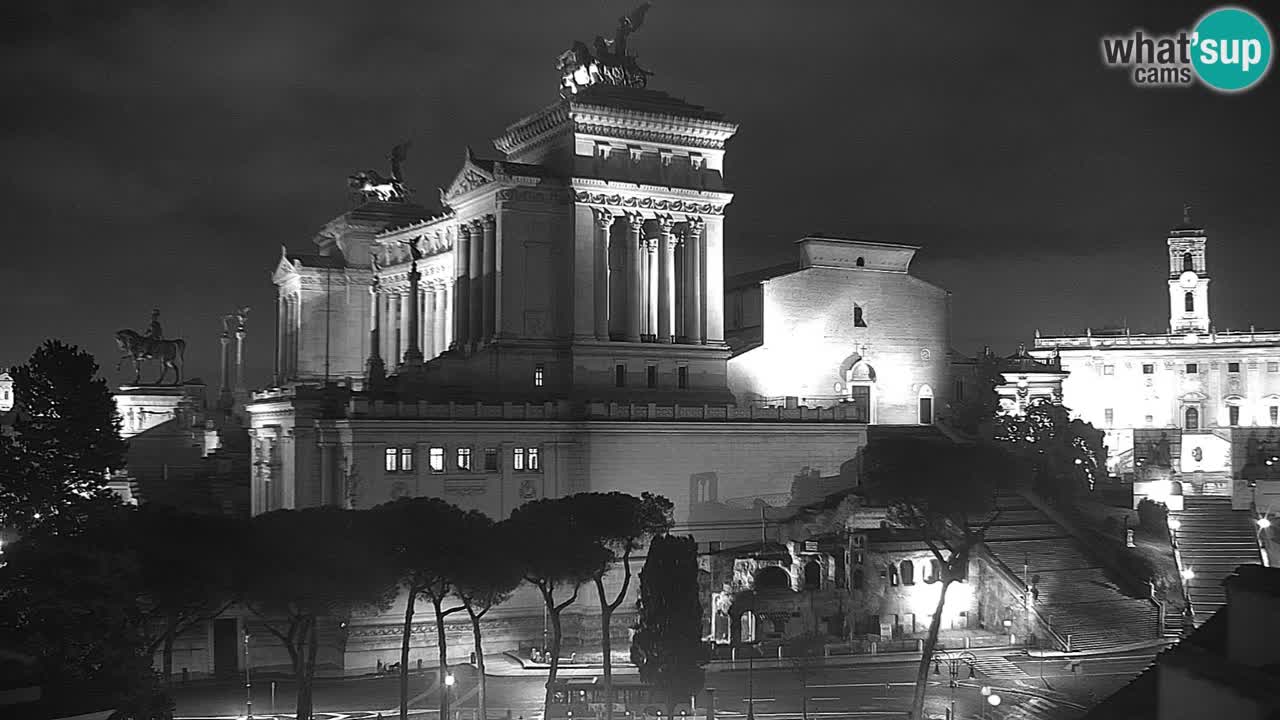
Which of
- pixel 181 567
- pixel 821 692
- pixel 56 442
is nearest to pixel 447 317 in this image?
pixel 56 442

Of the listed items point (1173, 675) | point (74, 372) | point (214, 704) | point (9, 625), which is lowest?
point (214, 704)

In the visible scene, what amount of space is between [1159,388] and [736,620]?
87879 millimetres

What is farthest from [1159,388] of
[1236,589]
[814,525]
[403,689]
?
[1236,589]

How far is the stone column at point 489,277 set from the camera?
8550cm

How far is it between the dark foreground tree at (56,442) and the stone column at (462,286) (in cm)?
2569

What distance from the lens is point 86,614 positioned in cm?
4609

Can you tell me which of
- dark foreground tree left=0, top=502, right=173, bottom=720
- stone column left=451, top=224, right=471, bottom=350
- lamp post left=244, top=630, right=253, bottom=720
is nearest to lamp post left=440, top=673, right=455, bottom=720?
lamp post left=244, top=630, right=253, bottom=720

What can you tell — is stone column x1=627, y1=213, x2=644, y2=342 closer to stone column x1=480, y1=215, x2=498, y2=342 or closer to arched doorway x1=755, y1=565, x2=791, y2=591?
stone column x1=480, y1=215, x2=498, y2=342

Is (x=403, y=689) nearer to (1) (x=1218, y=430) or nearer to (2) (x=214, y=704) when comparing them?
(2) (x=214, y=704)

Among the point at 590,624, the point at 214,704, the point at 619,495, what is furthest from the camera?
the point at 590,624

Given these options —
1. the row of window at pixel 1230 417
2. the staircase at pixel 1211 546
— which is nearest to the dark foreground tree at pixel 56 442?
the staircase at pixel 1211 546

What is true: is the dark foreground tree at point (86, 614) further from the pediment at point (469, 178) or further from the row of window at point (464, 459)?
the pediment at point (469, 178)

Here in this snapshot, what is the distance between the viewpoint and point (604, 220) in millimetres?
85562

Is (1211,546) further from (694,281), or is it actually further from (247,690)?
(247,690)
